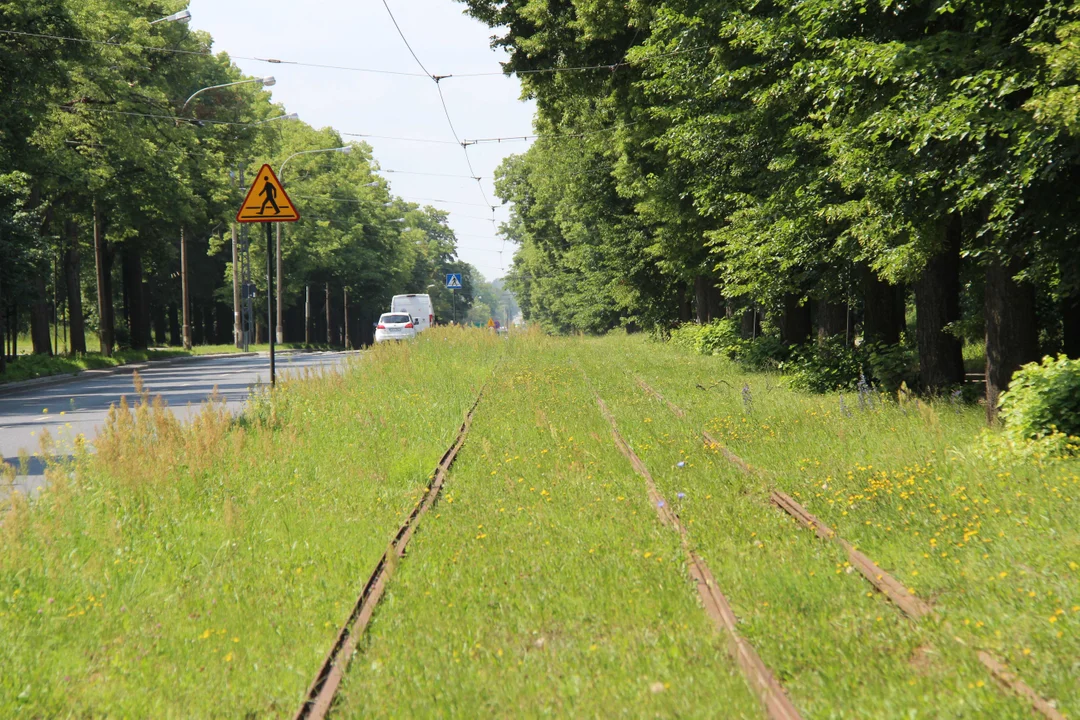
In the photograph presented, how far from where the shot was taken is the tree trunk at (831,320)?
2228 cm

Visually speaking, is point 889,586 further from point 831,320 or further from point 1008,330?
point 831,320

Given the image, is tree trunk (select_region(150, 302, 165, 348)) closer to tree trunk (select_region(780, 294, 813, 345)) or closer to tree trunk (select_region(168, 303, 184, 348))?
tree trunk (select_region(168, 303, 184, 348))

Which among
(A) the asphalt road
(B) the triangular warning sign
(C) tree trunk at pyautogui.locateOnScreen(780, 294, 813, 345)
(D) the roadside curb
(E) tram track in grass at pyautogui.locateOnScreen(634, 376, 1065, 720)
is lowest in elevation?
(D) the roadside curb

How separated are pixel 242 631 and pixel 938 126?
26.1 ft

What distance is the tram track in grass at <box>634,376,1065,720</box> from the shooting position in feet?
15.0

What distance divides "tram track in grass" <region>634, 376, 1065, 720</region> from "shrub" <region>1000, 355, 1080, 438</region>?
2426 millimetres

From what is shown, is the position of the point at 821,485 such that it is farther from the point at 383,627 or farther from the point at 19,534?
the point at 19,534

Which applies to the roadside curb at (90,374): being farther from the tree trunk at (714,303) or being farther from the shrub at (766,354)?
the shrub at (766,354)

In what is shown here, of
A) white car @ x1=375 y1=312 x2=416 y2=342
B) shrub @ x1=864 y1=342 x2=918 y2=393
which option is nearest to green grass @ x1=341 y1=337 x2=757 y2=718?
shrub @ x1=864 y1=342 x2=918 y2=393

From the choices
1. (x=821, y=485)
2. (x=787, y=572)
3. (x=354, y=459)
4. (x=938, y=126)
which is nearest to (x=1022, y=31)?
(x=938, y=126)

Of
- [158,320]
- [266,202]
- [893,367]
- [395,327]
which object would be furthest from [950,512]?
[158,320]

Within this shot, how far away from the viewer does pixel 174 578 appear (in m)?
7.13

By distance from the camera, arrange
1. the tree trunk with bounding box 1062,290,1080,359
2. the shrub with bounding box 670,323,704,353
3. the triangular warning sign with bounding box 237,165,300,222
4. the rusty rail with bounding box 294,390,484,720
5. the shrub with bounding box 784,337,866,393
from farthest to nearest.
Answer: the shrub with bounding box 670,323,704,353
the shrub with bounding box 784,337,866,393
the triangular warning sign with bounding box 237,165,300,222
the tree trunk with bounding box 1062,290,1080,359
the rusty rail with bounding box 294,390,484,720

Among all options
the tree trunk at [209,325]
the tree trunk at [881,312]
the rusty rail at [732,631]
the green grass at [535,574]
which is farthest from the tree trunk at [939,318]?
the tree trunk at [209,325]
